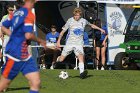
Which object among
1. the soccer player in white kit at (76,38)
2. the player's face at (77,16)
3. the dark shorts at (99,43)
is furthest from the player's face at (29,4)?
the dark shorts at (99,43)

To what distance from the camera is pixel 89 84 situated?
14.3 meters

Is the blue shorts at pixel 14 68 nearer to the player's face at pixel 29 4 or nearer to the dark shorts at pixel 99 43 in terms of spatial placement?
the player's face at pixel 29 4

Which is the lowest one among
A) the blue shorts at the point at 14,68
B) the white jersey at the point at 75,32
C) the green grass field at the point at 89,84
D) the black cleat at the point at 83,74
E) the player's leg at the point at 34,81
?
the green grass field at the point at 89,84

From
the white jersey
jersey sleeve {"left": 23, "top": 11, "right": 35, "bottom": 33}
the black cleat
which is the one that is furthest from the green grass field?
jersey sleeve {"left": 23, "top": 11, "right": 35, "bottom": 33}

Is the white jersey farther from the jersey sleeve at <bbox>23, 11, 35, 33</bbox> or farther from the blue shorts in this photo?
the jersey sleeve at <bbox>23, 11, 35, 33</bbox>

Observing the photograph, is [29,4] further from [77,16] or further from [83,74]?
[83,74]

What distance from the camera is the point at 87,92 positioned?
1257 centimetres

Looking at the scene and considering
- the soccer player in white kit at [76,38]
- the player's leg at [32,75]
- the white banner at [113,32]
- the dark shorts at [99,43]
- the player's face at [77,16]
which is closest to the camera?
the player's leg at [32,75]

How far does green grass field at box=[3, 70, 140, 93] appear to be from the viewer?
12.9 metres

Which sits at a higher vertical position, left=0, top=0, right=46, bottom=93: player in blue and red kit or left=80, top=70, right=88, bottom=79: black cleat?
left=0, top=0, right=46, bottom=93: player in blue and red kit

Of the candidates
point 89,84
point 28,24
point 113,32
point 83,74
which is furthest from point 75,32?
point 28,24

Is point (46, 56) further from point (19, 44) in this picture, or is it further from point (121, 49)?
point (19, 44)

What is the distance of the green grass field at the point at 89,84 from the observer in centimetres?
1295

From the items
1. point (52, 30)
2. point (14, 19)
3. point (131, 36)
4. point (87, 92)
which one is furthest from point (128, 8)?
point (14, 19)
